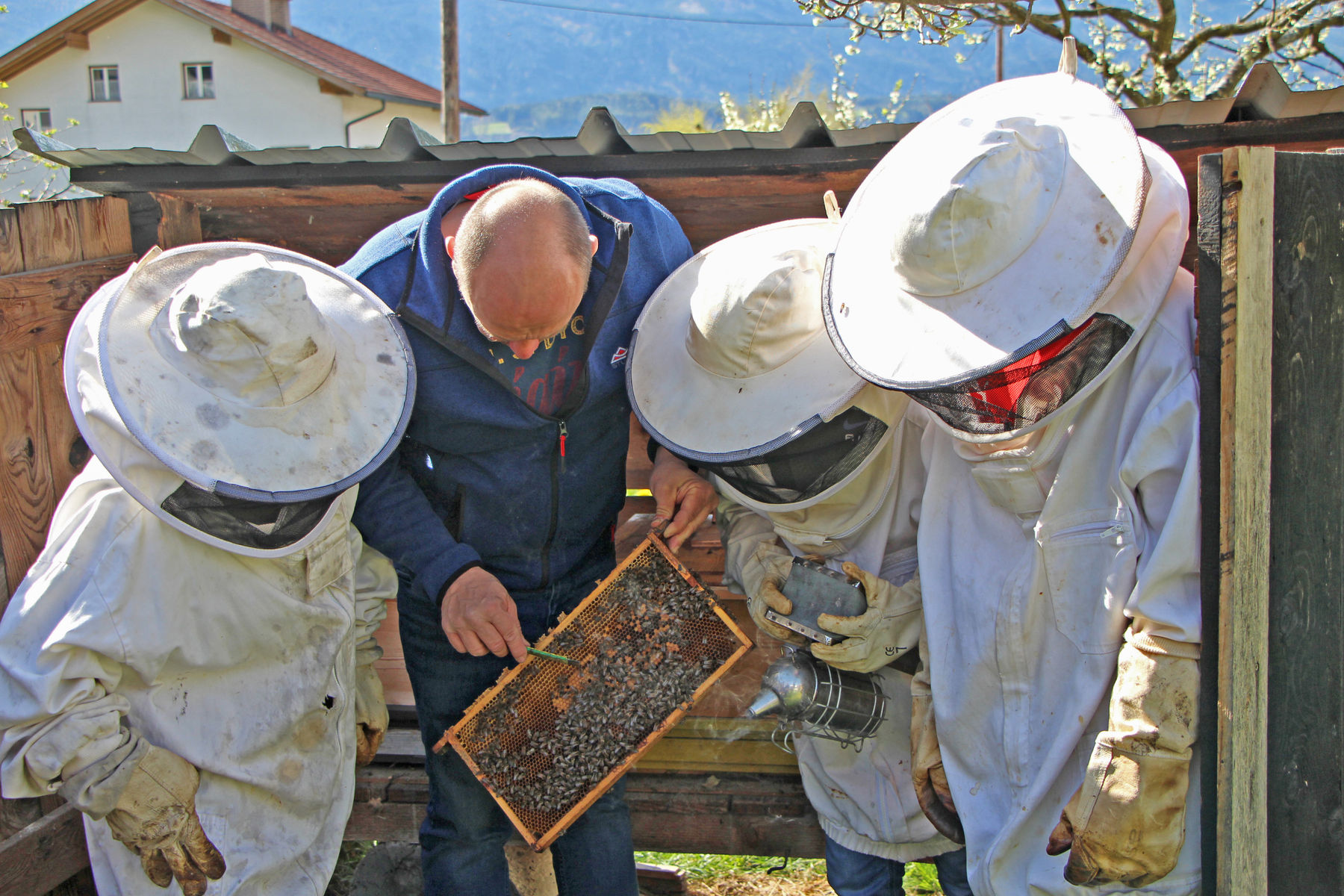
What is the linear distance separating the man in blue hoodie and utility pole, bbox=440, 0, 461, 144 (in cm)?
1376

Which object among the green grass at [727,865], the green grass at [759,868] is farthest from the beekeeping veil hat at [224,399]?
Answer: the green grass at [727,865]

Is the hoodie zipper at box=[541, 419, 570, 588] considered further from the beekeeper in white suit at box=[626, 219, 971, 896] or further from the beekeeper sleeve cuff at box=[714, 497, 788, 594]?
the beekeeper sleeve cuff at box=[714, 497, 788, 594]

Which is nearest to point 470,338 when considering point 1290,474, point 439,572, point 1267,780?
point 439,572

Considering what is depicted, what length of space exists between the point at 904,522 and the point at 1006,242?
906 mm

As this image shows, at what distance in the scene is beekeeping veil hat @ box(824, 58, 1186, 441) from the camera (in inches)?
77.9

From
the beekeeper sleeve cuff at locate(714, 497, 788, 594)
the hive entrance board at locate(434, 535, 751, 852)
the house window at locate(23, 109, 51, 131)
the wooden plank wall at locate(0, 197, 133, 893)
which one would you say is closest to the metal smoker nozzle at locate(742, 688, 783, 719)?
the hive entrance board at locate(434, 535, 751, 852)

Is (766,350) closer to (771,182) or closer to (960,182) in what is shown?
(960,182)

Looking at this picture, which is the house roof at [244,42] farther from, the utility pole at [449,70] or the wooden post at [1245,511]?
the wooden post at [1245,511]

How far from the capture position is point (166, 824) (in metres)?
2.42

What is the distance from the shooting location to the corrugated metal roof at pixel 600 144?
2990 mm

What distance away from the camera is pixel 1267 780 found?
6.82 ft

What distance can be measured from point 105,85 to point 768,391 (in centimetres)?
3699

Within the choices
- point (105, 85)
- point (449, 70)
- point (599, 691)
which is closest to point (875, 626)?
point (599, 691)

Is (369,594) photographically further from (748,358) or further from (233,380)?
(748,358)
